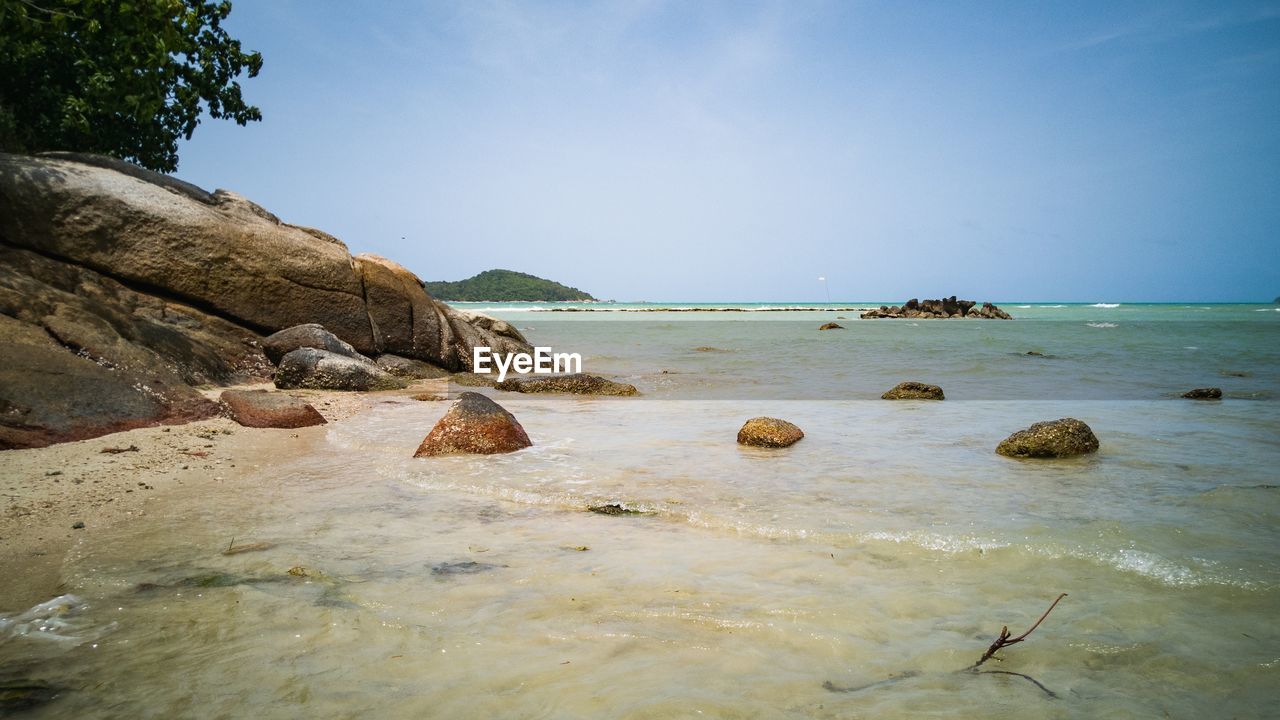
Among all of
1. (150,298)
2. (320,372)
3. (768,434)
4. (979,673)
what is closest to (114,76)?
Answer: (150,298)

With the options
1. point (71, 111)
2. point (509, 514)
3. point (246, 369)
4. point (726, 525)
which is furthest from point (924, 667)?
point (71, 111)

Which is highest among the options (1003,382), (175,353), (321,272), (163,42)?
(163,42)

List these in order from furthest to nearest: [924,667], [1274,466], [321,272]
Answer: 1. [321,272]
2. [1274,466]
3. [924,667]

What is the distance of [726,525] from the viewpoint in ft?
13.3

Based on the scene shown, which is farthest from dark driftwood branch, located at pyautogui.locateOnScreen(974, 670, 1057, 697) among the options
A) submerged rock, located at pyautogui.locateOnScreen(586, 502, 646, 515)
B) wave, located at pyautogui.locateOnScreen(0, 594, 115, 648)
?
wave, located at pyautogui.locateOnScreen(0, 594, 115, 648)

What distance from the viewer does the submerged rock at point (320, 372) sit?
10.1 metres

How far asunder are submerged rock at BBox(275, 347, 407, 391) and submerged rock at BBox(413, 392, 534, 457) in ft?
16.1

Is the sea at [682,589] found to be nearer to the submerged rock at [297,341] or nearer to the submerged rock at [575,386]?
the submerged rock at [575,386]

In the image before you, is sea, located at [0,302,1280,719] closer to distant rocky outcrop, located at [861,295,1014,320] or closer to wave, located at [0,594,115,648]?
wave, located at [0,594,115,648]

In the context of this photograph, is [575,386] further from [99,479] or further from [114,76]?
[114,76]

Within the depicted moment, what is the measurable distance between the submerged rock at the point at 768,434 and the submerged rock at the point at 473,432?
214 centimetres

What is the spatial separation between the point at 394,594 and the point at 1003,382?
12800mm

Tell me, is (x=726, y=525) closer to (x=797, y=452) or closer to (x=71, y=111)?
(x=797, y=452)

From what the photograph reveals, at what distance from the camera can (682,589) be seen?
3000 mm
